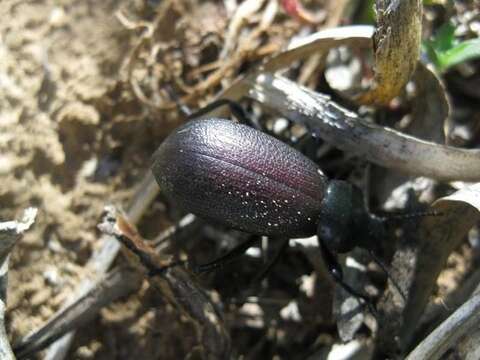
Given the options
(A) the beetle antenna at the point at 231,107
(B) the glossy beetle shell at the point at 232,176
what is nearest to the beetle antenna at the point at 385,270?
(B) the glossy beetle shell at the point at 232,176

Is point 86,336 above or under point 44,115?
under

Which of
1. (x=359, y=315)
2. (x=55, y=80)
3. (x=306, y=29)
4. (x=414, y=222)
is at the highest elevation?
(x=55, y=80)

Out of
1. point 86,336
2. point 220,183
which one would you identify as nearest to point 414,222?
point 220,183

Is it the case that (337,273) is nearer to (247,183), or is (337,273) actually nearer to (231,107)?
(247,183)

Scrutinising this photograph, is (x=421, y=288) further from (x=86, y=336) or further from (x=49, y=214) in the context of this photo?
(x=49, y=214)

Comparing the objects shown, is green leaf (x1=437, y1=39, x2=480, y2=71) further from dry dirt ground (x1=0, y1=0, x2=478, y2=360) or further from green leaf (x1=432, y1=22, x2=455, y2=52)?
dry dirt ground (x1=0, y1=0, x2=478, y2=360)

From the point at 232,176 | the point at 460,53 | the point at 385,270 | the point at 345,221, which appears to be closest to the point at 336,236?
the point at 345,221

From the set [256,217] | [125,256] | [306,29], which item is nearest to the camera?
[256,217]
